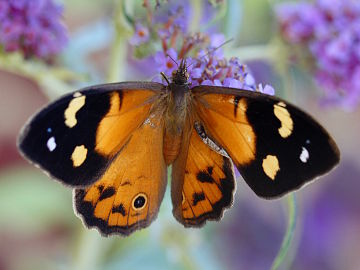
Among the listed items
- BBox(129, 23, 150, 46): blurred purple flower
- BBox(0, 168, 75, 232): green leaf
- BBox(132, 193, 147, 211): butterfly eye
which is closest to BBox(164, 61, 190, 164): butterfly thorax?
BBox(132, 193, 147, 211): butterfly eye

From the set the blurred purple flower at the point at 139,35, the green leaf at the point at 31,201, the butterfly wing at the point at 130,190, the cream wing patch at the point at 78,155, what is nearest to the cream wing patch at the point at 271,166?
the butterfly wing at the point at 130,190

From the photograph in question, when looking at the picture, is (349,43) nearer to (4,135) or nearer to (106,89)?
(106,89)

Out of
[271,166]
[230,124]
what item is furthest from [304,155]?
[230,124]

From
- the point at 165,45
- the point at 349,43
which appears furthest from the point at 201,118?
the point at 349,43

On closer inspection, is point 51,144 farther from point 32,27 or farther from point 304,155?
point 32,27

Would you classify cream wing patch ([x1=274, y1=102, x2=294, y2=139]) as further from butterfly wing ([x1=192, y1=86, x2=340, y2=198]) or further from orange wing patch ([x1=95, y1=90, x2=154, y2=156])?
orange wing patch ([x1=95, y1=90, x2=154, y2=156])
